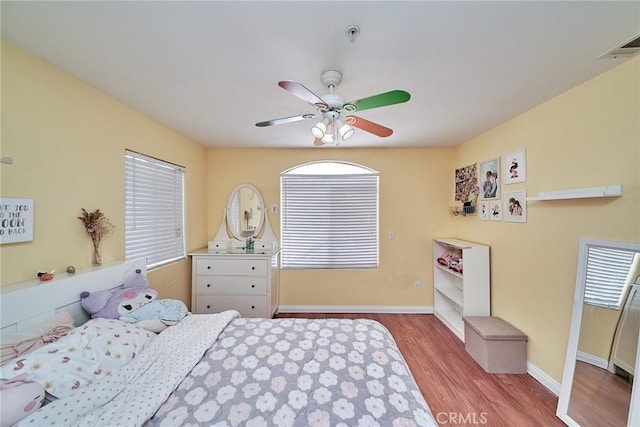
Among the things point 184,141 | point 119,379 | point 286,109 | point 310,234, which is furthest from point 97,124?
point 310,234

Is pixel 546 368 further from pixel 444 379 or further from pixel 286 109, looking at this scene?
pixel 286 109

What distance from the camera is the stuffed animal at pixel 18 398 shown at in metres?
0.89

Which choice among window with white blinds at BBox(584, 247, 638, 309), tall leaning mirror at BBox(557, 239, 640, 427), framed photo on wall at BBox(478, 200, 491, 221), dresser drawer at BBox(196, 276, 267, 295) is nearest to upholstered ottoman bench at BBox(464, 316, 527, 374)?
tall leaning mirror at BBox(557, 239, 640, 427)

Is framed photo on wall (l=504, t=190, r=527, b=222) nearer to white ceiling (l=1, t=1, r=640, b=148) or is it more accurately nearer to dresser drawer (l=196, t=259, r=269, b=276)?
white ceiling (l=1, t=1, r=640, b=148)

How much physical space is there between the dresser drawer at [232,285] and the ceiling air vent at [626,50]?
10.9ft

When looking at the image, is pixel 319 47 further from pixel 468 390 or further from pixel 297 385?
pixel 468 390

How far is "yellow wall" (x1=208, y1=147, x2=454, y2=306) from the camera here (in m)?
3.67

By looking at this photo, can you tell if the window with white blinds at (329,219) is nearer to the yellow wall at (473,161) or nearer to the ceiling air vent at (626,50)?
the yellow wall at (473,161)

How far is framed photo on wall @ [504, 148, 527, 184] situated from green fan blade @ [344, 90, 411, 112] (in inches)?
68.7

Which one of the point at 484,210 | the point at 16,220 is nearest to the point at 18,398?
the point at 16,220

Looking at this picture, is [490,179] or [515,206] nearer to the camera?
[515,206]

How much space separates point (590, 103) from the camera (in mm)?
1774

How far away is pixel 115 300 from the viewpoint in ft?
5.60

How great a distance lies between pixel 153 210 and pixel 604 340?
3820 millimetres
